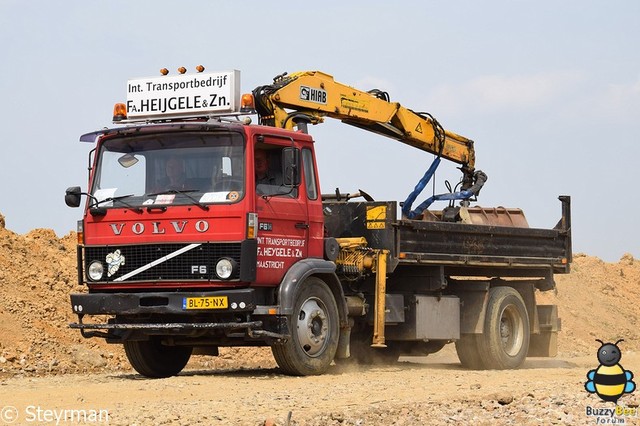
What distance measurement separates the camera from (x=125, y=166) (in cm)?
1386

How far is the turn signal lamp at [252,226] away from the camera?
13.1 m

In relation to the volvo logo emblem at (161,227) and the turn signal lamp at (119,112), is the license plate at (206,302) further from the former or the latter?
the turn signal lamp at (119,112)

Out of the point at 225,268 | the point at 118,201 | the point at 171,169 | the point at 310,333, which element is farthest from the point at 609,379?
the point at 118,201

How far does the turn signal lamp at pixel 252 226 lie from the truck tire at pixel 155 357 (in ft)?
8.16

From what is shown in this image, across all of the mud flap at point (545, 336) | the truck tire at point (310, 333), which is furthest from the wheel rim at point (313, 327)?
the mud flap at point (545, 336)

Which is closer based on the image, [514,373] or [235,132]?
[235,132]

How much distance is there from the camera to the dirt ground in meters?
10.3

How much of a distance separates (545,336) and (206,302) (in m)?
7.34

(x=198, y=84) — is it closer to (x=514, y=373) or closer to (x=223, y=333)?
(x=223, y=333)

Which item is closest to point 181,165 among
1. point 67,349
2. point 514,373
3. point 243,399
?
point 243,399

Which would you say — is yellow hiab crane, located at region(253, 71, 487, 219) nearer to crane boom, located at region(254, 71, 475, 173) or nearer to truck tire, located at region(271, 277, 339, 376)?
crane boom, located at region(254, 71, 475, 173)

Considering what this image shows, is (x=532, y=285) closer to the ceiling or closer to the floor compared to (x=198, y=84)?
closer to the floor

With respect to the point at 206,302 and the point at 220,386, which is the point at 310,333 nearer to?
the point at 206,302

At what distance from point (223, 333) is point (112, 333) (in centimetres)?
145
